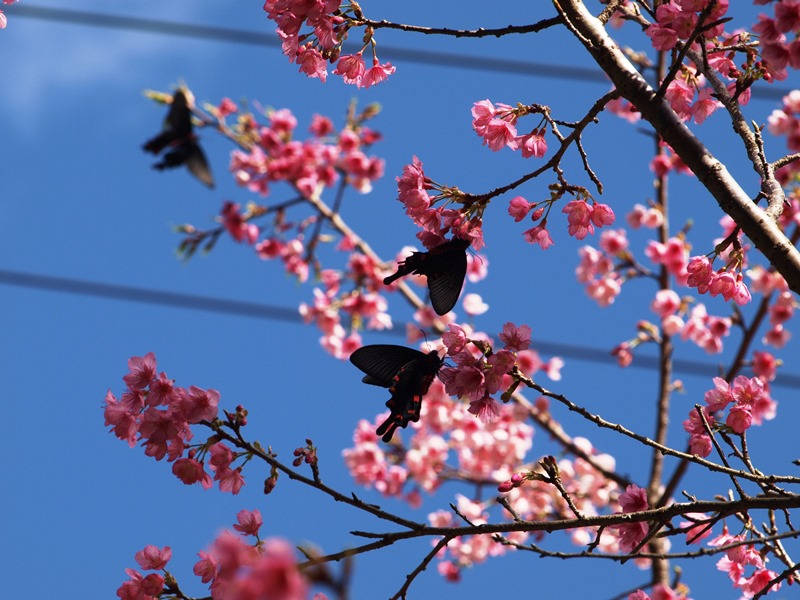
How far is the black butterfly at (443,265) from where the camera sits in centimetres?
237

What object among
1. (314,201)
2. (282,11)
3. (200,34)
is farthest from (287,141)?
(282,11)

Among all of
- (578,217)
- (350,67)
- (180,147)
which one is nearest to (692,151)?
(578,217)

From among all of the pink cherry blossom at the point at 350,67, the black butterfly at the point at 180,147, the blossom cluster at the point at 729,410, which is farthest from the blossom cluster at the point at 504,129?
the black butterfly at the point at 180,147

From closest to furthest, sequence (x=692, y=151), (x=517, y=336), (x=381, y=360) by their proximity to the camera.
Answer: (x=692, y=151)
(x=517, y=336)
(x=381, y=360)

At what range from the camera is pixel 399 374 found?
2.38 meters

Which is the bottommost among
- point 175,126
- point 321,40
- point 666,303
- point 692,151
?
point 692,151

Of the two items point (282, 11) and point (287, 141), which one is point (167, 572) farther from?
point (287, 141)

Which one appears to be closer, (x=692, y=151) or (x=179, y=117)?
(x=692, y=151)

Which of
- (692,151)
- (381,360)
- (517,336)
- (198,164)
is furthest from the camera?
(198,164)

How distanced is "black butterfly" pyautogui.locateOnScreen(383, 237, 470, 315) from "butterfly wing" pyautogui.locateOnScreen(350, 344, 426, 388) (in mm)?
192

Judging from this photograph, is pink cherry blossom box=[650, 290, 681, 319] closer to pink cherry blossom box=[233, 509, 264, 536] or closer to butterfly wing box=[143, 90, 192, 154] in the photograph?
butterfly wing box=[143, 90, 192, 154]

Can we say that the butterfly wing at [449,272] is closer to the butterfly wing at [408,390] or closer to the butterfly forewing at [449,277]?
the butterfly forewing at [449,277]

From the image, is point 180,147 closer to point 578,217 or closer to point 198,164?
point 198,164

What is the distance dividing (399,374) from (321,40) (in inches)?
39.0
